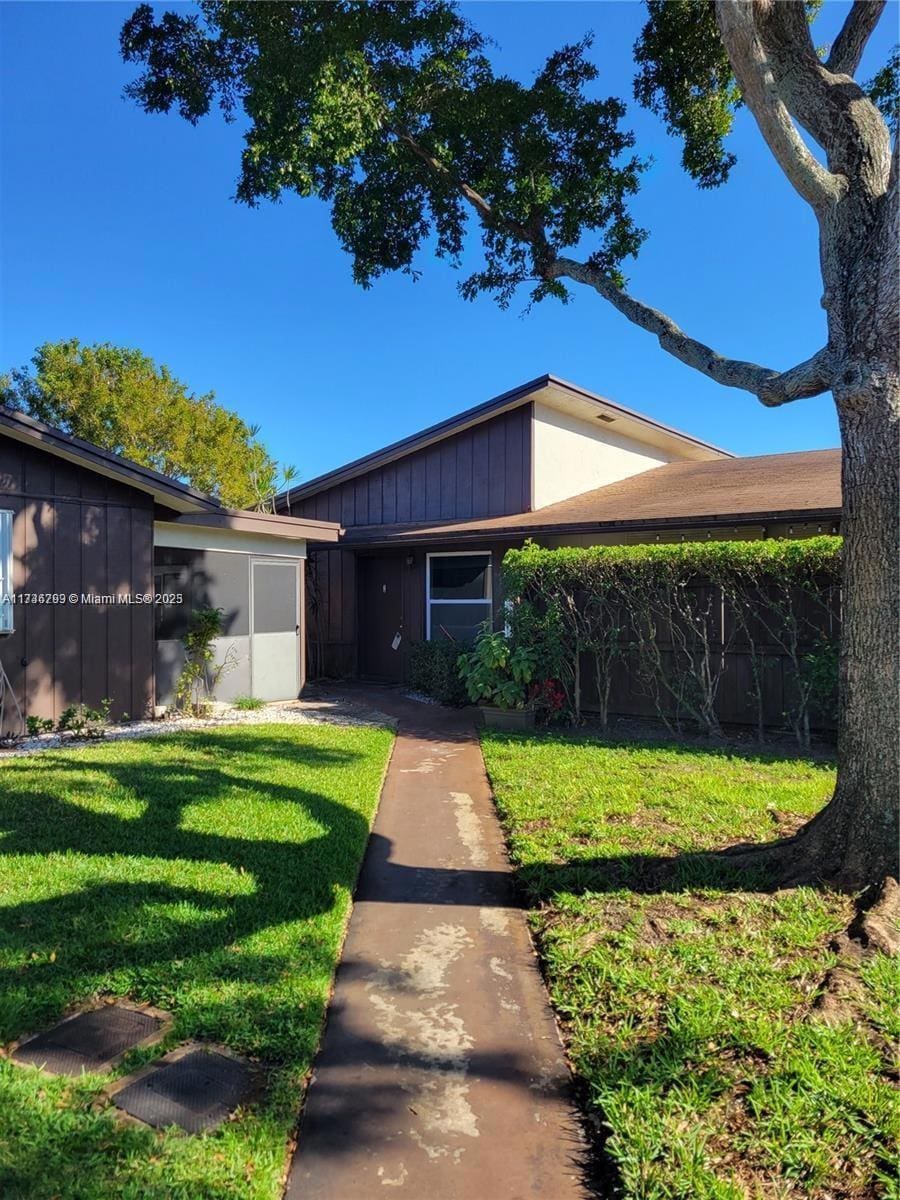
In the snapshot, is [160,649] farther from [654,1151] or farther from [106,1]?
[654,1151]

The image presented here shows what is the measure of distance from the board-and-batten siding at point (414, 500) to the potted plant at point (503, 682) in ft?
12.5

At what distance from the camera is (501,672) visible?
927 cm

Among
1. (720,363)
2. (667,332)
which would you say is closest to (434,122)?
(667,332)

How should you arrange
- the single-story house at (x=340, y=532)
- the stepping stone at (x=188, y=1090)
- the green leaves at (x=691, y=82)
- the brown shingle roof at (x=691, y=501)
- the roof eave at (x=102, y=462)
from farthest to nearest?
1. the brown shingle roof at (x=691, y=501)
2. the single-story house at (x=340, y=532)
3. the roof eave at (x=102, y=462)
4. the green leaves at (x=691, y=82)
5. the stepping stone at (x=188, y=1090)

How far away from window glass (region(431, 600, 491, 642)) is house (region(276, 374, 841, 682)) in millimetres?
27

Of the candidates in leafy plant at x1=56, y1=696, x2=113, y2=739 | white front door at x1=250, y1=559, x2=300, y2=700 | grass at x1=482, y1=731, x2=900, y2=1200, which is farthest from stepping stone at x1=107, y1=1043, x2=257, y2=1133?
white front door at x1=250, y1=559, x2=300, y2=700

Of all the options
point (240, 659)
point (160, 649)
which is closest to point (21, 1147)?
point (160, 649)

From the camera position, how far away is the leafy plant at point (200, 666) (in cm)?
989

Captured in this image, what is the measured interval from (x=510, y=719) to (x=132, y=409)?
21346mm

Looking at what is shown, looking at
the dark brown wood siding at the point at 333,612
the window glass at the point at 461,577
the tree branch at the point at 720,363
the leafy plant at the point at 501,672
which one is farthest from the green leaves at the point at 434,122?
the dark brown wood siding at the point at 333,612

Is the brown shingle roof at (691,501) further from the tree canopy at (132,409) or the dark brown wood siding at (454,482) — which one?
the tree canopy at (132,409)

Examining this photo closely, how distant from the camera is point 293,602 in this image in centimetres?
1182

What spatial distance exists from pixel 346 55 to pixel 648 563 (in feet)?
20.2

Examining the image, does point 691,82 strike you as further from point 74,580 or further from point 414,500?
point 74,580
